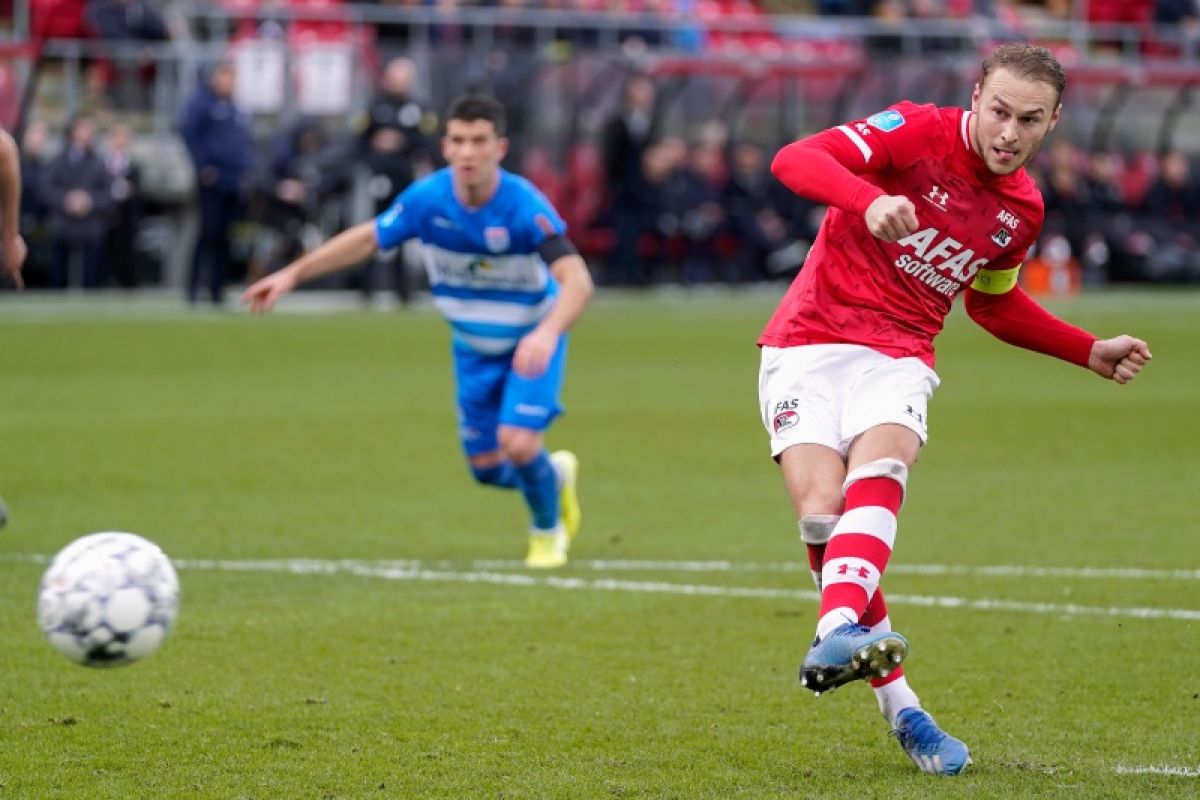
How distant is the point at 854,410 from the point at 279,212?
19658 millimetres

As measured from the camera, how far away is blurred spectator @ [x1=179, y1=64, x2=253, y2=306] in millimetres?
21719

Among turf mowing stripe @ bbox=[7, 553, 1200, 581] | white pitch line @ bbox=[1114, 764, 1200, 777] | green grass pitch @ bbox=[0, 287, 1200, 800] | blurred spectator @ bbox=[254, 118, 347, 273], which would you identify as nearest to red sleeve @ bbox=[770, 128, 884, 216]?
green grass pitch @ bbox=[0, 287, 1200, 800]

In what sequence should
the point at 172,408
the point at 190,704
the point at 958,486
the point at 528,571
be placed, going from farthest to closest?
1. the point at 172,408
2. the point at 958,486
3. the point at 528,571
4. the point at 190,704

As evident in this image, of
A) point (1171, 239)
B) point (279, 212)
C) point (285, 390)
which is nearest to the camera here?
point (285, 390)

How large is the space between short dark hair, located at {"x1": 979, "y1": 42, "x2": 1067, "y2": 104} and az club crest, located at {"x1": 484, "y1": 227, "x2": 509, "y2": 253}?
12.0 feet

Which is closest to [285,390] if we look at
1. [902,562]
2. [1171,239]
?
[902,562]

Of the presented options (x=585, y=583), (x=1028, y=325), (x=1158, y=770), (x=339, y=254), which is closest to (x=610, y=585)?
(x=585, y=583)

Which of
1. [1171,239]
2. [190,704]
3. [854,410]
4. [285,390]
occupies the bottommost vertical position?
[1171,239]

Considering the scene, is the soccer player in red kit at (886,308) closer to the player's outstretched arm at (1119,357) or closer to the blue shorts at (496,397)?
the player's outstretched arm at (1119,357)

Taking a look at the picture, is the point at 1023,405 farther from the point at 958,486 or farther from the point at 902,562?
the point at 902,562

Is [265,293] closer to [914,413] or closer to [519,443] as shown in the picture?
[519,443]

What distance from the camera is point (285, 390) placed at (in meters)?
16.2

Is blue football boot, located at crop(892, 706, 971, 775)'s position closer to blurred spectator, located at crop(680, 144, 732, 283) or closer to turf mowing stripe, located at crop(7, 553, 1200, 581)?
turf mowing stripe, located at crop(7, 553, 1200, 581)

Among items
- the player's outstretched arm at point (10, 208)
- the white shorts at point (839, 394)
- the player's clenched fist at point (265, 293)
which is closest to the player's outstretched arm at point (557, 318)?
the player's clenched fist at point (265, 293)
